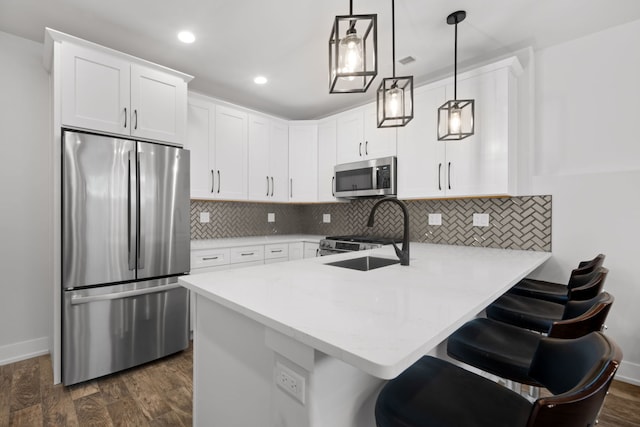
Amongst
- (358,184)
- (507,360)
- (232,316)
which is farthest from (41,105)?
(507,360)

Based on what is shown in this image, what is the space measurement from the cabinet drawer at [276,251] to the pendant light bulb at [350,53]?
2504 mm

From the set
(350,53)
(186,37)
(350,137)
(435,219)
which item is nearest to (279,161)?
(350,137)

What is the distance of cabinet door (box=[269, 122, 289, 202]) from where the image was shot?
3744mm

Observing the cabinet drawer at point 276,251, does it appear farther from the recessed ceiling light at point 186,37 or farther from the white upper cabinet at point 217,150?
the recessed ceiling light at point 186,37

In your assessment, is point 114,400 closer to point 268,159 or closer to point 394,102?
point 394,102

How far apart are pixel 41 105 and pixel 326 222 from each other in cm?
318

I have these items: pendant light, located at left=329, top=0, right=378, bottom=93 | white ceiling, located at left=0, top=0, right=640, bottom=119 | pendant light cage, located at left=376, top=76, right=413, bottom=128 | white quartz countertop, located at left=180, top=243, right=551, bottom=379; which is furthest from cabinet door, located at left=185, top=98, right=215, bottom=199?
pendant light, located at left=329, top=0, right=378, bottom=93

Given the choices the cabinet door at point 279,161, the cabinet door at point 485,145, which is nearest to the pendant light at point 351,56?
the cabinet door at point 485,145

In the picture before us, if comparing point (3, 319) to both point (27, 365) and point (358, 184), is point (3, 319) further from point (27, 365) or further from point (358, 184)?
point (358, 184)

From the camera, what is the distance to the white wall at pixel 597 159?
209 centimetres

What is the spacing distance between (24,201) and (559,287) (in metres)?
4.07

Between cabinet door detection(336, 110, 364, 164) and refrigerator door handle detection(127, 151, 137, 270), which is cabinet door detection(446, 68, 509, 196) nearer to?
cabinet door detection(336, 110, 364, 164)

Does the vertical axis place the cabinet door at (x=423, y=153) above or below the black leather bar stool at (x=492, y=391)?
above

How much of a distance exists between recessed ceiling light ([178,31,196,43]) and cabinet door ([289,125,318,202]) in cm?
175
